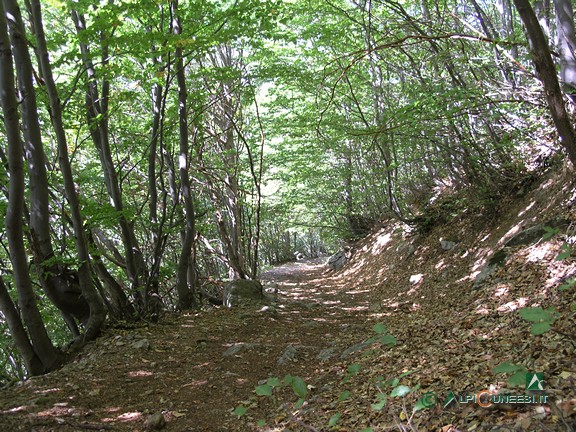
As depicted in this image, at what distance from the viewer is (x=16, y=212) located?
15.1ft

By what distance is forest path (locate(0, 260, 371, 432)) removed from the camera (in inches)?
141

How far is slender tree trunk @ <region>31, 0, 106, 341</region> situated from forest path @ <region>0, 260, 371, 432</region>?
1.10 feet

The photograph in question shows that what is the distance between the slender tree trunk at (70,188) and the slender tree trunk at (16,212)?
20.4 inches

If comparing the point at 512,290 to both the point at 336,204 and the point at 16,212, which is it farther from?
the point at 336,204

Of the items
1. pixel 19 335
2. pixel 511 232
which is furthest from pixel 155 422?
pixel 511 232

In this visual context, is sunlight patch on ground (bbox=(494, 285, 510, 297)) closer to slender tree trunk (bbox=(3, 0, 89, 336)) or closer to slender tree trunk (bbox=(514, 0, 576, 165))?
slender tree trunk (bbox=(514, 0, 576, 165))

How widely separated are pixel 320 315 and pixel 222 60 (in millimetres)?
6960

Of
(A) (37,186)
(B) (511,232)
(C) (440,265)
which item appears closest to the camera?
(A) (37,186)

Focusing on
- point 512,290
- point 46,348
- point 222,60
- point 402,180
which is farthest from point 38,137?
point 402,180

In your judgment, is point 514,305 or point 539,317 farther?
→ point 514,305

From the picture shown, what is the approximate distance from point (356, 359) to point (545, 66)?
3319 mm

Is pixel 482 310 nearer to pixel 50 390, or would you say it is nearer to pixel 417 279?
pixel 417 279

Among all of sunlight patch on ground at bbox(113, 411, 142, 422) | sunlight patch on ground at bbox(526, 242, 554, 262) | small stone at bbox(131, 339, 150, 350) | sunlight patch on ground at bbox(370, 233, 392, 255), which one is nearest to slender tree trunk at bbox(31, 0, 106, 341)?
small stone at bbox(131, 339, 150, 350)

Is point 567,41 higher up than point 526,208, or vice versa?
point 567,41
